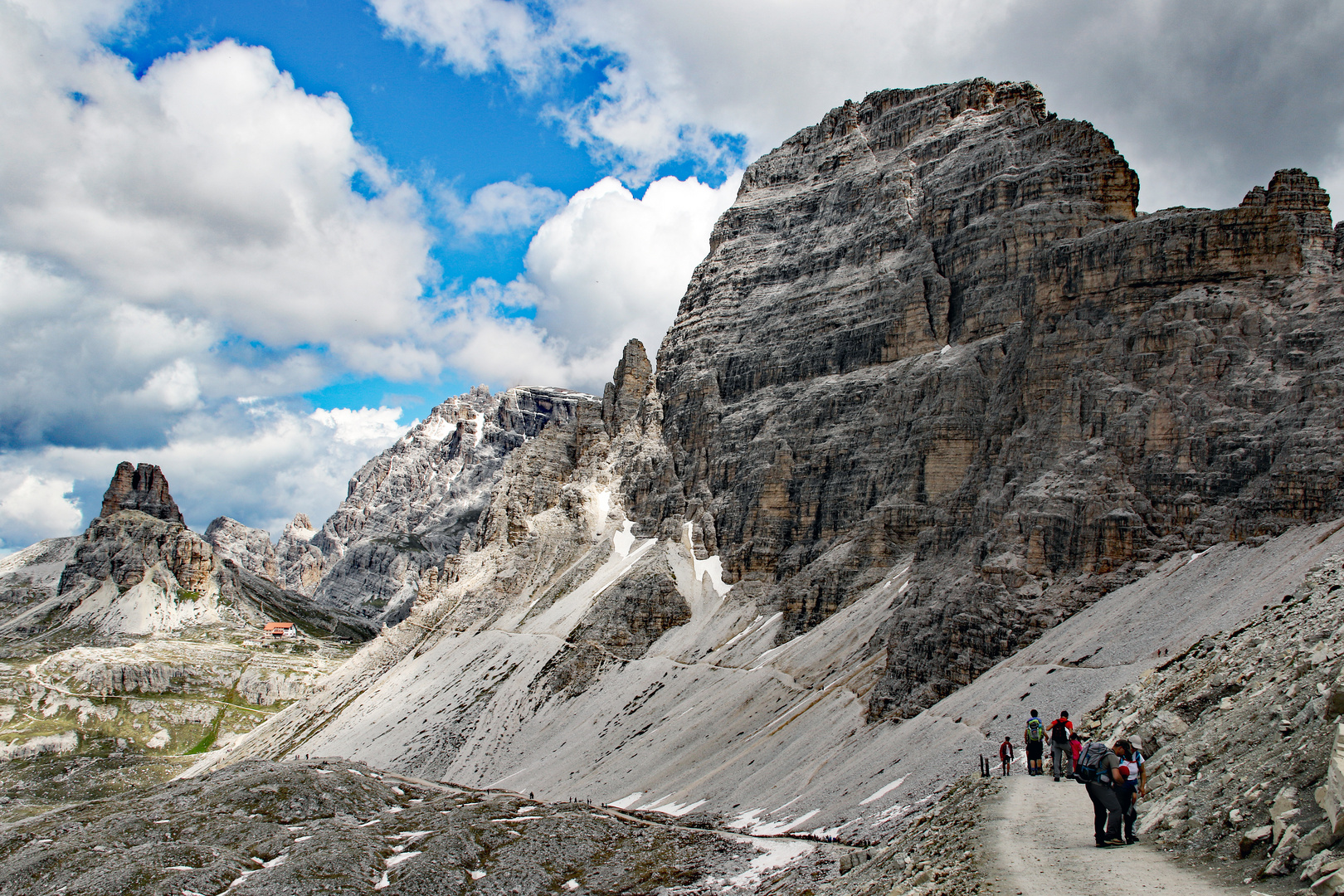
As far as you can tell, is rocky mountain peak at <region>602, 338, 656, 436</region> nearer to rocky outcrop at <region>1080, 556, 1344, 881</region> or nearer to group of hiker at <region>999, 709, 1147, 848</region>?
rocky outcrop at <region>1080, 556, 1344, 881</region>

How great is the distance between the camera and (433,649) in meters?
130

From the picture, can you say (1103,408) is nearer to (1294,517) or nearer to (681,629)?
(1294,517)

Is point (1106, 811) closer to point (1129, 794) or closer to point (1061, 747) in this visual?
point (1129, 794)

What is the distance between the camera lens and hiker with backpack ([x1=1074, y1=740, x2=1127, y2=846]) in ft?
54.2

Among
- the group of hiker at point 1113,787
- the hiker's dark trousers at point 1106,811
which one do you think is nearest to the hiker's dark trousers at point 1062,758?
the group of hiker at point 1113,787

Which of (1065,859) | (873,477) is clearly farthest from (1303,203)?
(1065,859)

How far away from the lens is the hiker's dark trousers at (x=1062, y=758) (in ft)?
84.2

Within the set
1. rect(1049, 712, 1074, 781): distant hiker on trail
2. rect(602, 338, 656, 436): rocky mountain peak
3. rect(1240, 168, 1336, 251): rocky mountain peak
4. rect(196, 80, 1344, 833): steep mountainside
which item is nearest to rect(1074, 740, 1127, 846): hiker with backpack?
rect(1049, 712, 1074, 781): distant hiker on trail

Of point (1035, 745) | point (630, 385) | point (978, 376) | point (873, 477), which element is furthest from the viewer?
point (630, 385)

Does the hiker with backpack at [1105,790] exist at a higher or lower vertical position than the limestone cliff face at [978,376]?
lower

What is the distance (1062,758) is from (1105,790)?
10054 mm

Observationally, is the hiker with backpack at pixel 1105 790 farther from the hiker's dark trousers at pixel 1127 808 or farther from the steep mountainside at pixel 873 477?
the steep mountainside at pixel 873 477

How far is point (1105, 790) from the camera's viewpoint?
16812 mm

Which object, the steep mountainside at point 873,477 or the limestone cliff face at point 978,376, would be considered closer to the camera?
the steep mountainside at point 873,477
